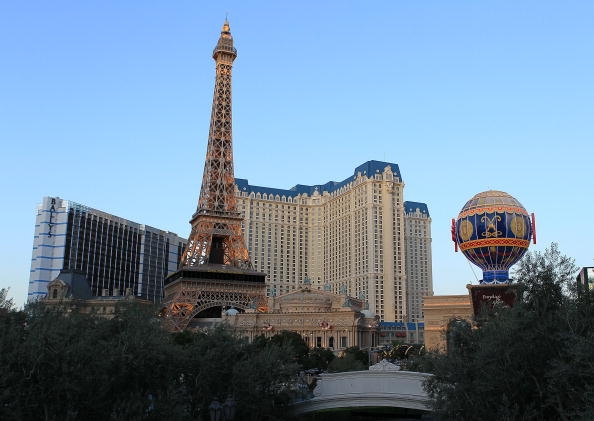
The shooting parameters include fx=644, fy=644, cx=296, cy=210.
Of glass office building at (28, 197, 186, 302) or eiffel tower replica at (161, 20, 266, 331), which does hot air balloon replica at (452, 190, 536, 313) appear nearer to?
eiffel tower replica at (161, 20, 266, 331)

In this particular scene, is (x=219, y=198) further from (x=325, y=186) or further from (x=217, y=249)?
(x=325, y=186)

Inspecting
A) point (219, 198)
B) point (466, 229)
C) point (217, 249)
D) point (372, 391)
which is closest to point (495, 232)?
point (466, 229)

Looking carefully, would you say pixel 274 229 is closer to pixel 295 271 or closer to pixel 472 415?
pixel 295 271

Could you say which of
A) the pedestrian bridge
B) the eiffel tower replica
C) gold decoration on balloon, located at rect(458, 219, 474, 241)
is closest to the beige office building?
the eiffel tower replica

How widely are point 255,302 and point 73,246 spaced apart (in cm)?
5612

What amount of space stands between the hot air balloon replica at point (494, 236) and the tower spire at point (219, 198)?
51.9m

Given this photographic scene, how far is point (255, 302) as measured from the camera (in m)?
109

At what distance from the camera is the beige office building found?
6240 inches

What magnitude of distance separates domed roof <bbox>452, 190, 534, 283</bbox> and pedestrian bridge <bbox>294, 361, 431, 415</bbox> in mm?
27182

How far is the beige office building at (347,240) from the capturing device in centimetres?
15850

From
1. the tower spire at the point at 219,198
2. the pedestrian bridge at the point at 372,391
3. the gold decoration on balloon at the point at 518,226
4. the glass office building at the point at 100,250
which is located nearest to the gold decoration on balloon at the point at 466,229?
the gold decoration on balloon at the point at 518,226

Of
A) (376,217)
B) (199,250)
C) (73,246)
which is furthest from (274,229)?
(199,250)

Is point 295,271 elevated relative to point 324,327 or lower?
elevated

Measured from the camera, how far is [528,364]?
3238 centimetres
